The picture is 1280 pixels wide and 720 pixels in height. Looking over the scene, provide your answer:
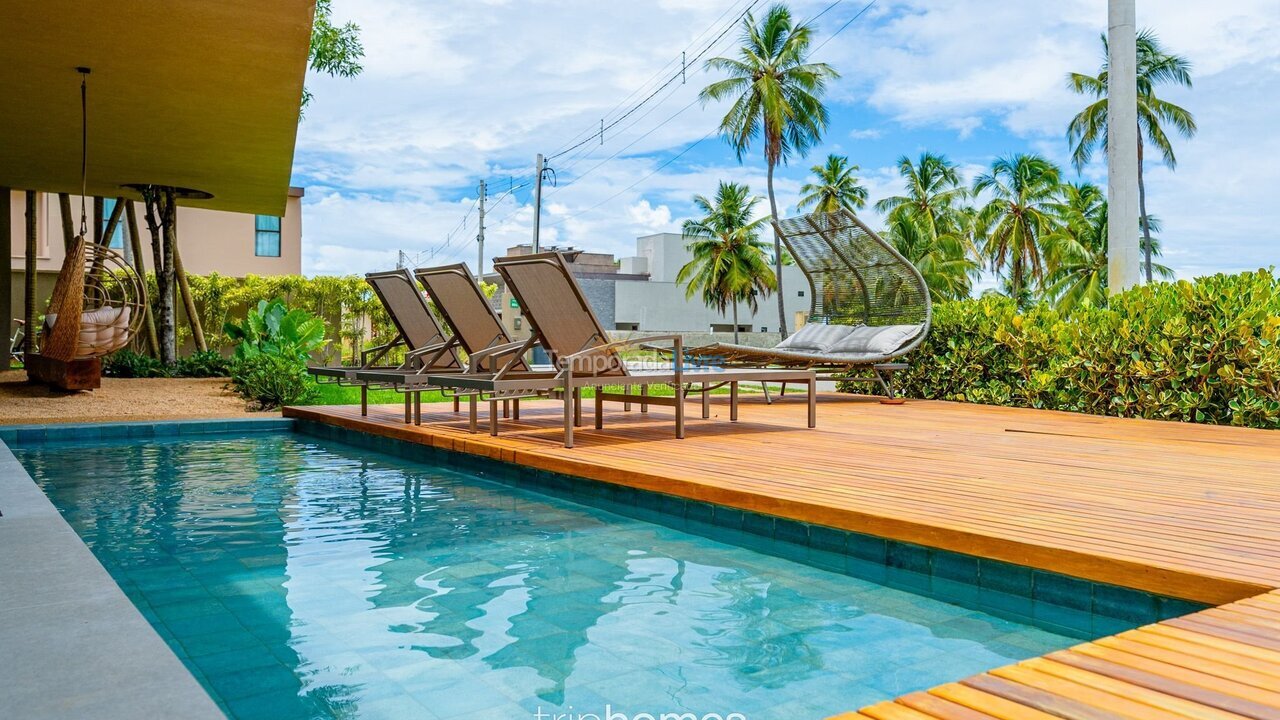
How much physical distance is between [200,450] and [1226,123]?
4554 centimetres

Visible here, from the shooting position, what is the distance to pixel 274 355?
10578 millimetres

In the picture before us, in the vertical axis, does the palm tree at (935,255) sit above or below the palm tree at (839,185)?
below

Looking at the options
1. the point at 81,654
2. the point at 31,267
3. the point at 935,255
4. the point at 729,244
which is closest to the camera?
the point at 81,654

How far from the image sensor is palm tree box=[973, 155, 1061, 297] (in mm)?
37562

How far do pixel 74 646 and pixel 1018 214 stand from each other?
40.1 m

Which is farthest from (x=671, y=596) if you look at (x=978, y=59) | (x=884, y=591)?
(x=978, y=59)

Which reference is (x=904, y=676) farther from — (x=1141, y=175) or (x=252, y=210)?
(x=1141, y=175)

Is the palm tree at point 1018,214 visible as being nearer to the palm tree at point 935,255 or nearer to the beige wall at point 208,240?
the palm tree at point 935,255

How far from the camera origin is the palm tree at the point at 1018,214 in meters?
37.6

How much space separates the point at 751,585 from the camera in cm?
307

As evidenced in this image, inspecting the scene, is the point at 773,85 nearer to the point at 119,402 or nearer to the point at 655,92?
the point at 655,92

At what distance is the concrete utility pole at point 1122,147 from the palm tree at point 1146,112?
1012 inches

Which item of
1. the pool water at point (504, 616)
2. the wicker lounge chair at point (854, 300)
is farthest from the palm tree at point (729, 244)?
the pool water at point (504, 616)

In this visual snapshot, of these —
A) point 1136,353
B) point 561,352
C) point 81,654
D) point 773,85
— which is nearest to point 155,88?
point 561,352
